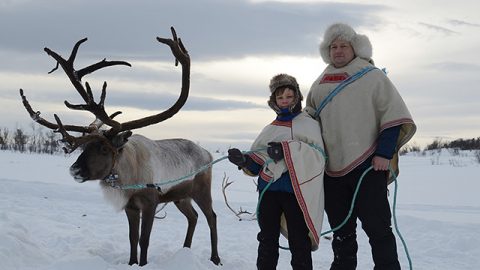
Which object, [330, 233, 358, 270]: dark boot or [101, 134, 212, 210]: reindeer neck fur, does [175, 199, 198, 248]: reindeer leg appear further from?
[330, 233, 358, 270]: dark boot

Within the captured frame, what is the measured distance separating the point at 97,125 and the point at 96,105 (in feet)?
1.56

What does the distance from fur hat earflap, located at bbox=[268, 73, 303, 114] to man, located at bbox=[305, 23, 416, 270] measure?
0.23m

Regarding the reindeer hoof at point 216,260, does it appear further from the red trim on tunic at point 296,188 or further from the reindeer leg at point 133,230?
the red trim on tunic at point 296,188

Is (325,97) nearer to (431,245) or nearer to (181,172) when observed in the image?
A: (181,172)

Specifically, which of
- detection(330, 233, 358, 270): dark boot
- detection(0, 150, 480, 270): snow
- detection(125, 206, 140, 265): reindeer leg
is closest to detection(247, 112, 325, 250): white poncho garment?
detection(330, 233, 358, 270): dark boot

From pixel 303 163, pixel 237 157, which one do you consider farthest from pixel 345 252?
pixel 237 157

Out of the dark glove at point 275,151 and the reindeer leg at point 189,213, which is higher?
the dark glove at point 275,151

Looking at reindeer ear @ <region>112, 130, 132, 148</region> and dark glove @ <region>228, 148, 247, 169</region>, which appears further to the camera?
reindeer ear @ <region>112, 130, 132, 148</region>

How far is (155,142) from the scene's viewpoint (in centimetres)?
702

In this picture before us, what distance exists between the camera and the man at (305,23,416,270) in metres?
4.58

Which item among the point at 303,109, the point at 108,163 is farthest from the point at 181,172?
the point at 303,109

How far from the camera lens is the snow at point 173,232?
6141 mm

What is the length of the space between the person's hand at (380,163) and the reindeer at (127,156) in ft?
8.26

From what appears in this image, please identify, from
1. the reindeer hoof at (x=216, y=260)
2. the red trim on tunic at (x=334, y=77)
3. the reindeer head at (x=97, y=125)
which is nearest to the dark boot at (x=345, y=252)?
the red trim on tunic at (x=334, y=77)
